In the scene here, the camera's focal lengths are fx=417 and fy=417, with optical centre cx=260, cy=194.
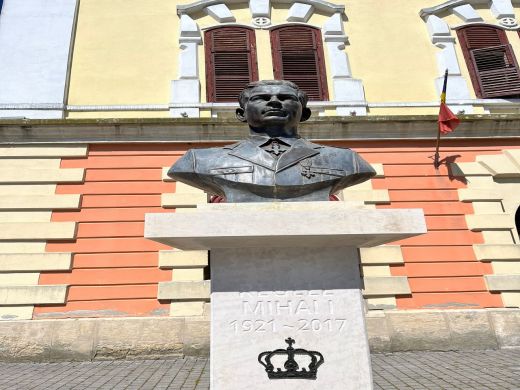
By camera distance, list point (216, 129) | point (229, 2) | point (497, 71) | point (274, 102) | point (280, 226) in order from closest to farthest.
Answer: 1. point (280, 226)
2. point (274, 102)
3. point (216, 129)
4. point (497, 71)
5. point (229, 2)

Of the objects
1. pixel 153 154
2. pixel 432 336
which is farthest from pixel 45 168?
pixel 432 336

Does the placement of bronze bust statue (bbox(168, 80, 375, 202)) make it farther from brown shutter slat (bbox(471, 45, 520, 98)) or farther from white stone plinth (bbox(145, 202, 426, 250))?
brown shutter slat (bbox(471, 45, 520, 98))

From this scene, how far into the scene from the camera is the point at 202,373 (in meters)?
5.28

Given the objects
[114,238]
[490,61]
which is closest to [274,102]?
[114,238]

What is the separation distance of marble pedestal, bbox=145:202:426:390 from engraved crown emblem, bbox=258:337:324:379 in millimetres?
23

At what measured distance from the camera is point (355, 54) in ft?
31.4

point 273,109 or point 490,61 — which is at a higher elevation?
point 490,61

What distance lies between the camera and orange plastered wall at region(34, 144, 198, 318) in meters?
6.66

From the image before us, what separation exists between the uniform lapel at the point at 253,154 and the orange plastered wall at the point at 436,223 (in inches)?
192

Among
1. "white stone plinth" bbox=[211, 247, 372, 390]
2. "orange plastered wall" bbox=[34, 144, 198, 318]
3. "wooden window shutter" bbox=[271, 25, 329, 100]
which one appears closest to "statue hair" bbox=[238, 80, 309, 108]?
"white stone plinth" bbox=[211, 247, 372, 390]

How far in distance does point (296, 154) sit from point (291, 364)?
145 cm

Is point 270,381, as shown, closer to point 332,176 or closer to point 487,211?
point 332,176

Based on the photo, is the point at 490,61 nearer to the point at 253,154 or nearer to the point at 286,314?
the point at 253,154

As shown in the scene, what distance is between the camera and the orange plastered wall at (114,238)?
21.9 feet
